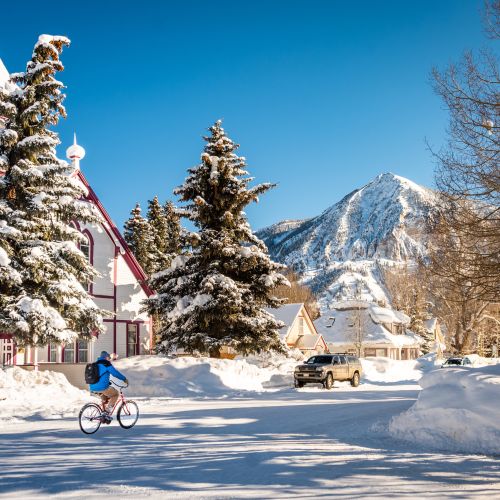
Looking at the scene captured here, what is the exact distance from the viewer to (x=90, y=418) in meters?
14.2

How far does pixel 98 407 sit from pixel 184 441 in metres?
2.55

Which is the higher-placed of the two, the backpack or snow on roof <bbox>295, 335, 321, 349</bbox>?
the backpack

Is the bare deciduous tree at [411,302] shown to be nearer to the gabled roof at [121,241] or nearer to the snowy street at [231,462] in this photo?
the gabled roof at [121,241]

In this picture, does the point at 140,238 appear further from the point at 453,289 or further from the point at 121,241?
the point at 453,289


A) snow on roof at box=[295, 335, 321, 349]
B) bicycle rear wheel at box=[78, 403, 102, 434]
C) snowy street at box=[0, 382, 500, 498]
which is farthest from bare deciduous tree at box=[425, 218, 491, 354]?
snow on roof at box=[295, 335, 321, 349]

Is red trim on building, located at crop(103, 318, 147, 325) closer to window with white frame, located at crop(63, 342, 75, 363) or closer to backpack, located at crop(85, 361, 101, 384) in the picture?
window with white frame, located at crop(63, 342, 75, 363)

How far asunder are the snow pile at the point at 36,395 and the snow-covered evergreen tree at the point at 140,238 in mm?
34410

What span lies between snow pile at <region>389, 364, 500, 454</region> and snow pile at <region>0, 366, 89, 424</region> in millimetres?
9562

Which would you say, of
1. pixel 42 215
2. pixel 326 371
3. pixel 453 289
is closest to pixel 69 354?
pixel 42 215

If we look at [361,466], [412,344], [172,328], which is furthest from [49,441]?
[412,344]

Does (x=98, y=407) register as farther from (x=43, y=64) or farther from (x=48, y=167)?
(x=43, y=64)

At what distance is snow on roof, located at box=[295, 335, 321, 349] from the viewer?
238 ft

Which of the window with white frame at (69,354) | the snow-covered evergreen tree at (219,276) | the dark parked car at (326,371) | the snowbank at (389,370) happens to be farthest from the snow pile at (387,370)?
the window with white frame at (69,354)

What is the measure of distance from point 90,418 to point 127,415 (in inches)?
48.1
